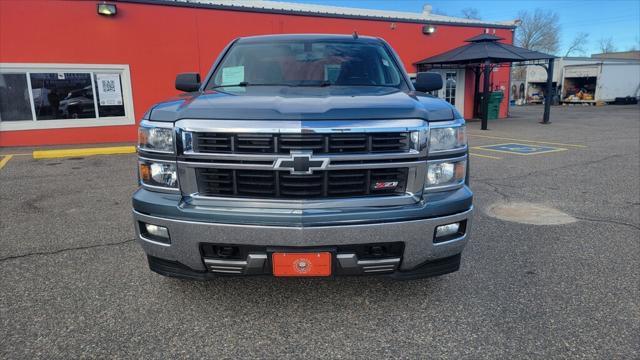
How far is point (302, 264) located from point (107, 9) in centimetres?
1215

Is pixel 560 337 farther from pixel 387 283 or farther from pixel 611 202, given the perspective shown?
pixel 611 202

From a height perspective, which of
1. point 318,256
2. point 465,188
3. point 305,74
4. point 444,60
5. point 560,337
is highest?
point 444,60

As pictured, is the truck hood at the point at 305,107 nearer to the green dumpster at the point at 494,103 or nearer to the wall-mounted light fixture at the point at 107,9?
the wall-mounted light fixture at the point at 107,9

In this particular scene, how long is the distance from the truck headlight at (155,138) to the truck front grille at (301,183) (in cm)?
26

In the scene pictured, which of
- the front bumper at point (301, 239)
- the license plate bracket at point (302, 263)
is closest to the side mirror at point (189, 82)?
the front bumper at point (301, 239)

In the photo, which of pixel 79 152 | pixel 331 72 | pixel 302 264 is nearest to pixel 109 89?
pixel 79 152

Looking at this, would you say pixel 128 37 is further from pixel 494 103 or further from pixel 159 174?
pixel 494 103

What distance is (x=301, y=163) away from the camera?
2.31 m

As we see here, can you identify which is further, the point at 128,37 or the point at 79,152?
the point at 128,37

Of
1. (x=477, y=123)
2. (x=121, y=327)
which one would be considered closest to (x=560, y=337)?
(x=121, y=327)

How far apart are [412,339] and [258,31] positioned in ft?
43.1

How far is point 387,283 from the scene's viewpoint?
3.10m

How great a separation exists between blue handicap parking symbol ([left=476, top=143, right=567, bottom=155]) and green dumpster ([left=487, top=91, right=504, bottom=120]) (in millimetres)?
8396

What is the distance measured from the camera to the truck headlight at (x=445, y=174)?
2.51 m
